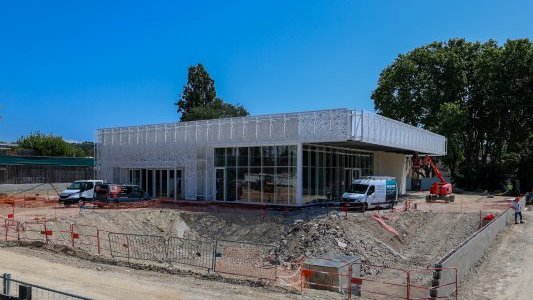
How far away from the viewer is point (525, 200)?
41250 millimetres

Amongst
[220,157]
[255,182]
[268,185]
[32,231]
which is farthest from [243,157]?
[32,231]

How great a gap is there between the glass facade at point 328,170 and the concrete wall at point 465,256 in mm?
11773

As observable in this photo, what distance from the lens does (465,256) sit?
17.7 metres

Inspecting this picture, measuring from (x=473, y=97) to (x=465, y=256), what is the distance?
46111 millimetres

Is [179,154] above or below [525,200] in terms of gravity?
above

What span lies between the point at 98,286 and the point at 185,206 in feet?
67.7

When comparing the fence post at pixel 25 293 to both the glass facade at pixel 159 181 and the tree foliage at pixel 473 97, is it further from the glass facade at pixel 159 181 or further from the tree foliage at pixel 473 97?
the tree foliage at pixel 473 97

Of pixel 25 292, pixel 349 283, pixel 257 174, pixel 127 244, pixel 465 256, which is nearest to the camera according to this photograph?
pixel 25 292

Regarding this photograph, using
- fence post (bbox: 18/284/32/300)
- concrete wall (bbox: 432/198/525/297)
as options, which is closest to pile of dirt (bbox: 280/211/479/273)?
concrete wall (bbox: 432/198/525/297)

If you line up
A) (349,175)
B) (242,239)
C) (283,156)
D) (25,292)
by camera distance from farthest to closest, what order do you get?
(349,175)
(283,156)
(242,239)
(25,292)

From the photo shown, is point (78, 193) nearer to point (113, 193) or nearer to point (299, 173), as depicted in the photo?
point (113, 193)

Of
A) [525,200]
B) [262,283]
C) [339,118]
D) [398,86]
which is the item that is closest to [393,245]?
[339,118]

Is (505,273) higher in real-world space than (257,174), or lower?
lower

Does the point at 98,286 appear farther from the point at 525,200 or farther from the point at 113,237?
the point at 525,200
